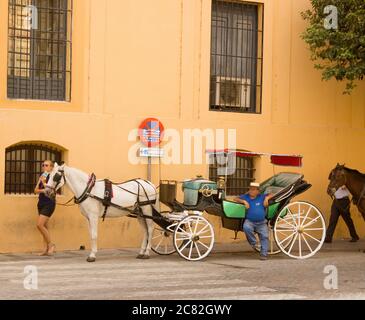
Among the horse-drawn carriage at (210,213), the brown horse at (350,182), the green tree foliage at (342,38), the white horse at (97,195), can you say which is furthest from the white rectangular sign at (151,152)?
the green tree foliage at (342,38)

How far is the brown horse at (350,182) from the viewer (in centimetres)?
1719

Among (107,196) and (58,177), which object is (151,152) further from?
(58,177)

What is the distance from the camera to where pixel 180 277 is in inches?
483

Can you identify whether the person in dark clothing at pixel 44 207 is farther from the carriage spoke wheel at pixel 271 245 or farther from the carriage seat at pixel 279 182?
the carriage seat at pixel 279 182

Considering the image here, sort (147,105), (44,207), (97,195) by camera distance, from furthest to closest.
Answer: (147,105), (44,207), (97,195)

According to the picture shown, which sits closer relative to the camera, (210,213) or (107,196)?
(107,196)

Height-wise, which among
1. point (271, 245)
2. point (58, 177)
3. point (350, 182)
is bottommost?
point (271, 245)

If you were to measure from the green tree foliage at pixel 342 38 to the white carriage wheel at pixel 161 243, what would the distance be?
5.29 metres

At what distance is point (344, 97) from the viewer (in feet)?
66.0

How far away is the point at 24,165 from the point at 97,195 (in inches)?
105

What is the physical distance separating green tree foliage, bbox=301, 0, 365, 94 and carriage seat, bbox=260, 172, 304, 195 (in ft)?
10.3

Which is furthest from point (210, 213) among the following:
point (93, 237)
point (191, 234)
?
point (93, 237)

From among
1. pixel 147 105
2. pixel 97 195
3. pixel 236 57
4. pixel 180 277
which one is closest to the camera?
pixel 180 277

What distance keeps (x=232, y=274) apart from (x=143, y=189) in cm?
301
